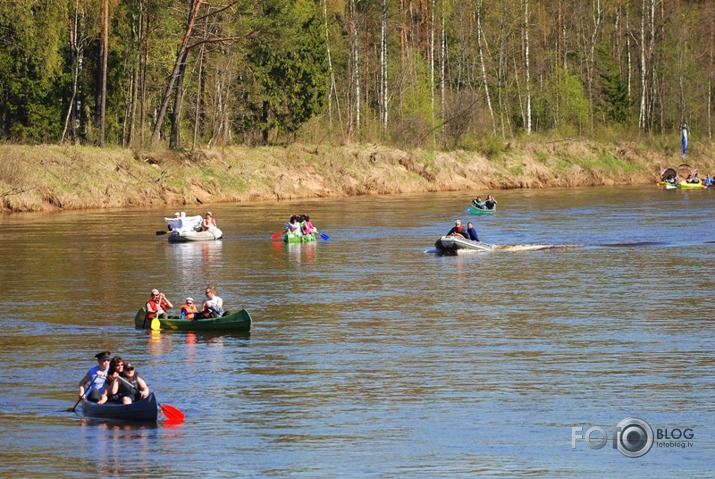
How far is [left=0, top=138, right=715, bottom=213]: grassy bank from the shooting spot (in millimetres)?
61406

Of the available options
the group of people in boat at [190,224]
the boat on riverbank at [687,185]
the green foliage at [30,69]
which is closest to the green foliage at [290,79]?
the green foliage at [30,69]

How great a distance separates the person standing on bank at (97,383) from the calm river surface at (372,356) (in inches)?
21.5

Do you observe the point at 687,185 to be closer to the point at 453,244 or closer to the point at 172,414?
the point at 453,244

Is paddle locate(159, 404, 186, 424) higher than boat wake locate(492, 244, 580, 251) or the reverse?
the reverse

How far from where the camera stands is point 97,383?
2000cm

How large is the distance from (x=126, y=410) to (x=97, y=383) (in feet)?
2.92

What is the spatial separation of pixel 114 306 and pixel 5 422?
11.8 meters

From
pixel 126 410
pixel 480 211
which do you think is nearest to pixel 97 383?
pixel 126 410

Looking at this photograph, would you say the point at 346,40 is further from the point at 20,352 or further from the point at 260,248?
the point at 20,352

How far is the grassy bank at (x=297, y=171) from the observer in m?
61.4

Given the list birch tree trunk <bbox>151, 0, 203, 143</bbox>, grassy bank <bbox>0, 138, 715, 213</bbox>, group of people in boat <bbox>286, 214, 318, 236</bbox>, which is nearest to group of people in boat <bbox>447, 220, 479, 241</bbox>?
group of people in boat <bbox>286, 214, 318, 236</bbox>

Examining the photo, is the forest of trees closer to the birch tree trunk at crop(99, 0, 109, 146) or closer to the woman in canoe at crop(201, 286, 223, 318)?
the birch tree trunk at crop(99, 0, 109, 146)

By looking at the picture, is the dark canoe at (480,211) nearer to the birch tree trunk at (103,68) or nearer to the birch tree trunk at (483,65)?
the birch tree trunk at (103,68)

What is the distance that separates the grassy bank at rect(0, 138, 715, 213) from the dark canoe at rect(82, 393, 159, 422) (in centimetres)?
4065
